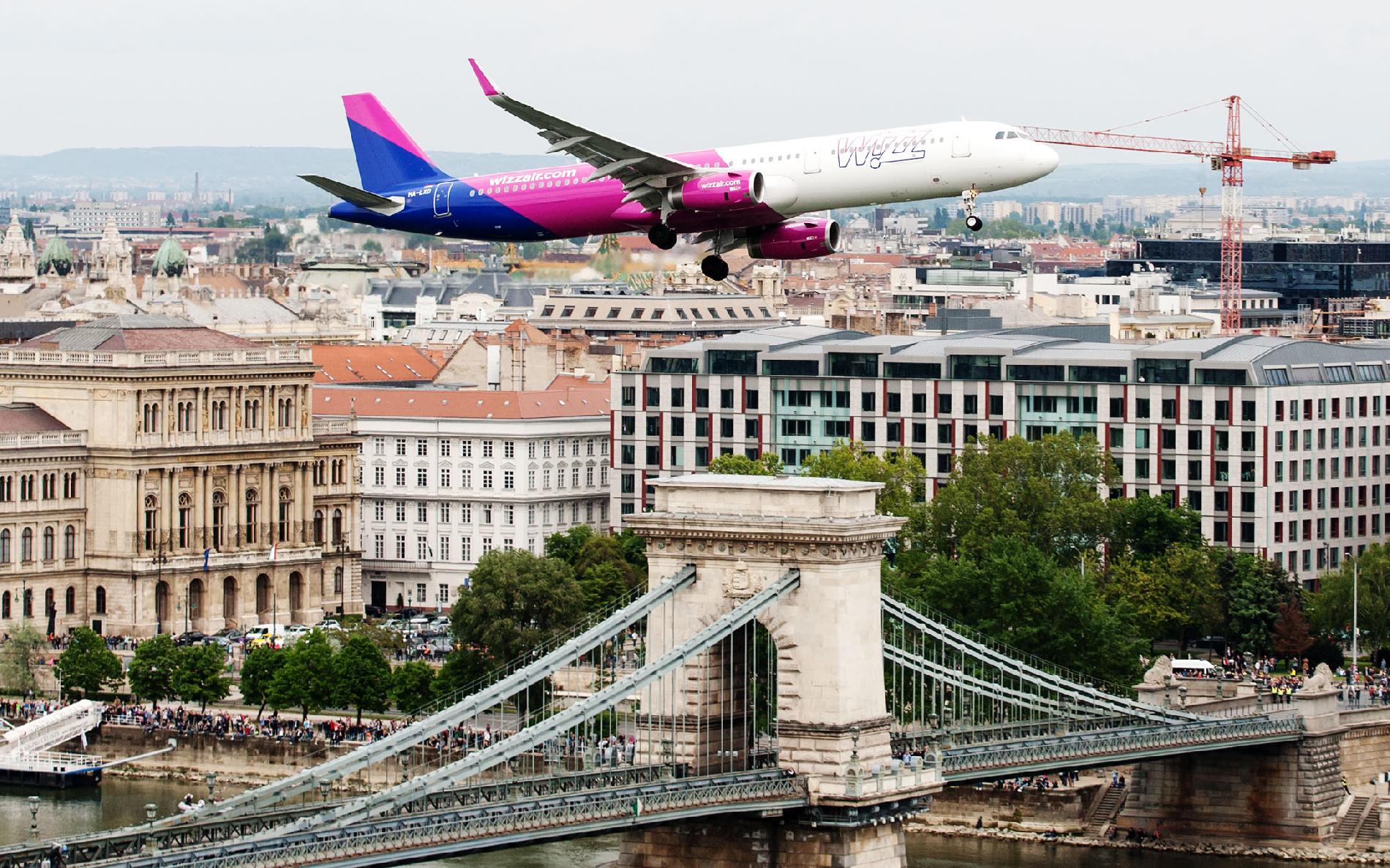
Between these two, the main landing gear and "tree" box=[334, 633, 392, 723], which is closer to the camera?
the main landing gear

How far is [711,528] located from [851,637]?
3.69 m

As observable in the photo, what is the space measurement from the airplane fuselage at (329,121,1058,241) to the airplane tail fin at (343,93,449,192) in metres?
3.82

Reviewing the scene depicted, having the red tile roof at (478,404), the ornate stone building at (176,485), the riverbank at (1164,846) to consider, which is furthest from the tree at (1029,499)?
the ornate stone building at (176,485)

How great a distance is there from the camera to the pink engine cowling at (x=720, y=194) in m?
68.6

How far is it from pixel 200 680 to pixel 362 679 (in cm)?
688

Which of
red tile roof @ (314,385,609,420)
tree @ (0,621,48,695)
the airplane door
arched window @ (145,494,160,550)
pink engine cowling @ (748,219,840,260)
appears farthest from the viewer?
red tile roof @ (314,385,609,420)

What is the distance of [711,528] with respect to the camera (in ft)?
270

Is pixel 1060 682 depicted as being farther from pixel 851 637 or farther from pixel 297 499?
pixel 297 499

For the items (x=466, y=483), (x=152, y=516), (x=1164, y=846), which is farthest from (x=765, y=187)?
(x=466, y=483)

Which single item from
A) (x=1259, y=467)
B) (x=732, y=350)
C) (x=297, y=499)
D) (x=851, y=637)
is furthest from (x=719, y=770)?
(x=297, y=499)

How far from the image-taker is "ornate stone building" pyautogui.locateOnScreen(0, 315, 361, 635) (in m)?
150

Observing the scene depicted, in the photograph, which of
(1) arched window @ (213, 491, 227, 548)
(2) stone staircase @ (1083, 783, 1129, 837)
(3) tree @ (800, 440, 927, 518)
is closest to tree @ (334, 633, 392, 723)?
(3) tree @ (800, 440, 927, 518)

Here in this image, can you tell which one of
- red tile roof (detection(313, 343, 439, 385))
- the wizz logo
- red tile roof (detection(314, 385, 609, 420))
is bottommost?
red tile roof (detection(314, 385, 609, 420))

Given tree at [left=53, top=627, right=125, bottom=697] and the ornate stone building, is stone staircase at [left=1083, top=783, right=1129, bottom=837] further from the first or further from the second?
the ornate stone building
